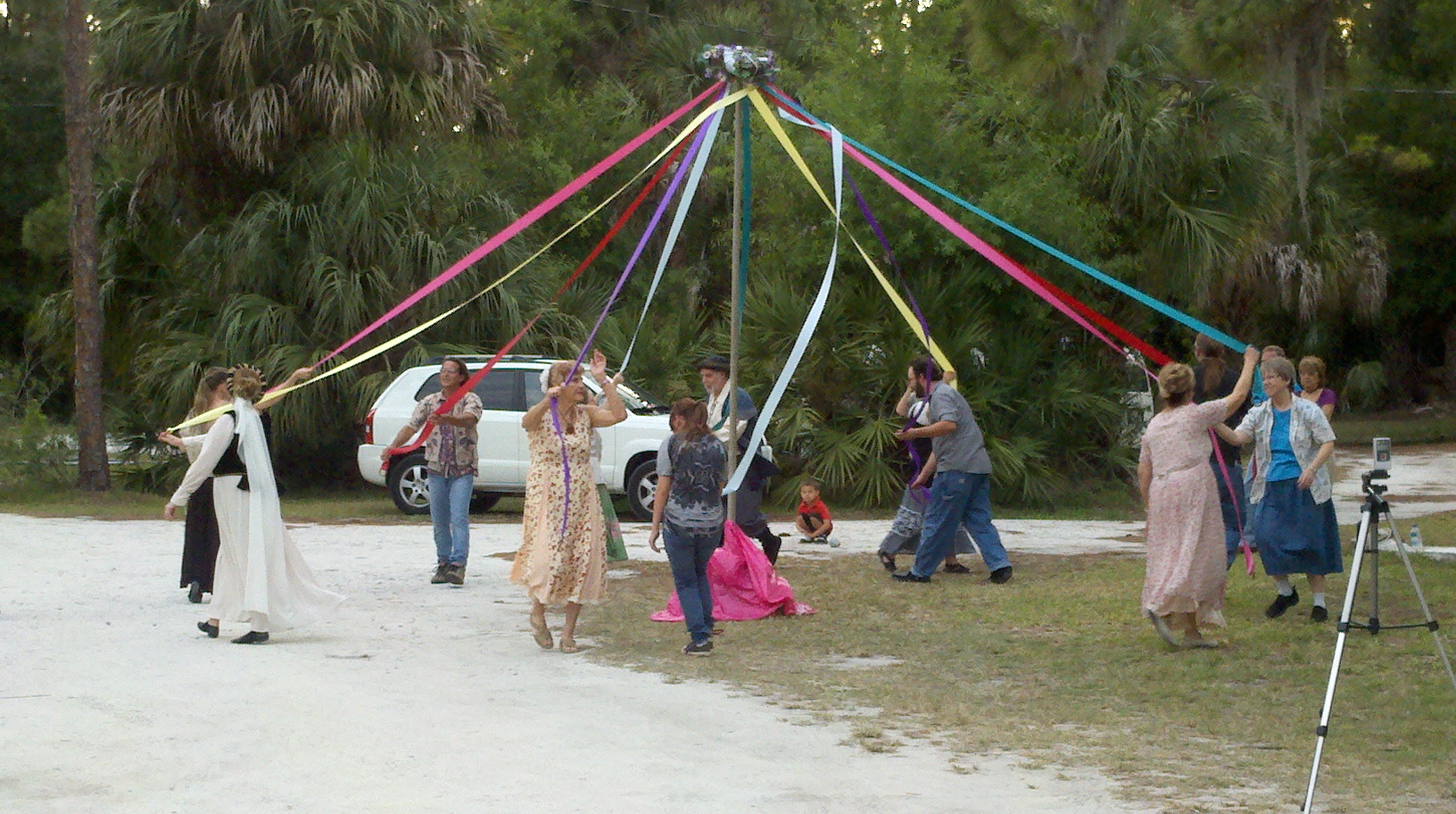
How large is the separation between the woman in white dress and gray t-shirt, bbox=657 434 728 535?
218 centimetres

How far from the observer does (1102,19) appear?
1041 cm

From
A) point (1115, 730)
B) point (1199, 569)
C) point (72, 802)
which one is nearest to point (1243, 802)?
point (1115, 730)

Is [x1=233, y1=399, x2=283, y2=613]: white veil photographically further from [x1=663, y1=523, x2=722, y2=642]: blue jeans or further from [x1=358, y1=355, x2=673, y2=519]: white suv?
[x1=358, y1=355, x2=673, y2=519]: white suv

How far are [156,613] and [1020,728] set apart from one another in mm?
5881

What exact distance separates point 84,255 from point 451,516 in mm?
9890

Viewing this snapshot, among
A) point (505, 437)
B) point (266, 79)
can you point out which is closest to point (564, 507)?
point (505, 437)

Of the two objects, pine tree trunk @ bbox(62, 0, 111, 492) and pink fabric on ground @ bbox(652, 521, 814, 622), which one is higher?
pine tree trunk @ bbox(62, 0, 111, 492)

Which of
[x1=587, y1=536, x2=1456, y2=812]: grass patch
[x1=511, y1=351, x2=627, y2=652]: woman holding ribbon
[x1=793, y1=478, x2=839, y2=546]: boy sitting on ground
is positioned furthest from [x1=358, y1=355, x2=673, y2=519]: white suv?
[x1=511, y1=351, x2=627, y2=652]: woman holding ribbon

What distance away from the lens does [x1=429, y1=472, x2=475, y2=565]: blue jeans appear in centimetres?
1198

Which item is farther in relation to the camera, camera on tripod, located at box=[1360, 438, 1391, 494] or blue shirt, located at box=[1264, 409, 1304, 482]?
blue shirt, located at box=[1264, 409, 1304, 482]

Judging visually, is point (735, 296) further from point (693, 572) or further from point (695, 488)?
point (693, 572)

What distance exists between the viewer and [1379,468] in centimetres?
766

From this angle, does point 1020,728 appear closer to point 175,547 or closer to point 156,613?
point 156,613

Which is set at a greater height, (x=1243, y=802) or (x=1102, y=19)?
(x=1102, y=19)
